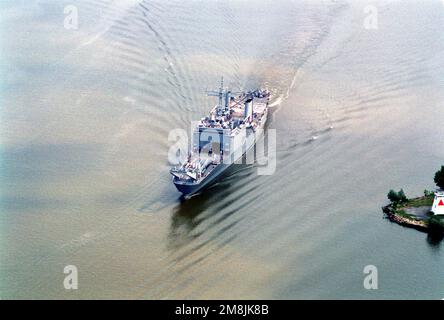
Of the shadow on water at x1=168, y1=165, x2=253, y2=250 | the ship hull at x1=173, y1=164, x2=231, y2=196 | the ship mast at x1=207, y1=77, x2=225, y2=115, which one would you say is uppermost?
the ship mast at x1=207, y1=77, x2=225, y2=115

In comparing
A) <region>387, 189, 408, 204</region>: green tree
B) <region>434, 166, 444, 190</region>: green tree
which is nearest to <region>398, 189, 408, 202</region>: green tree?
<region>387, 189, 408, 204</region>: green tree

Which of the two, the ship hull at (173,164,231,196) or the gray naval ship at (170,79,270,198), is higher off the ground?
the gray naval ship at (170,79,270,198)

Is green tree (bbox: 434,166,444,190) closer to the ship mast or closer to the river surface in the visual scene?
the river surface

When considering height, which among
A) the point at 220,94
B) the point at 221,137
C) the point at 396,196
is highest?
the point at 220,94

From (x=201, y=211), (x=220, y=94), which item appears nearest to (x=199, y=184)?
(x=201, y=211)

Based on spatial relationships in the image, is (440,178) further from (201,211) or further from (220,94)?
(220,94)

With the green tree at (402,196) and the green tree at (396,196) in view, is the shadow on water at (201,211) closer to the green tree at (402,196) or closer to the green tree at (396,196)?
the green tree at (396,196)
